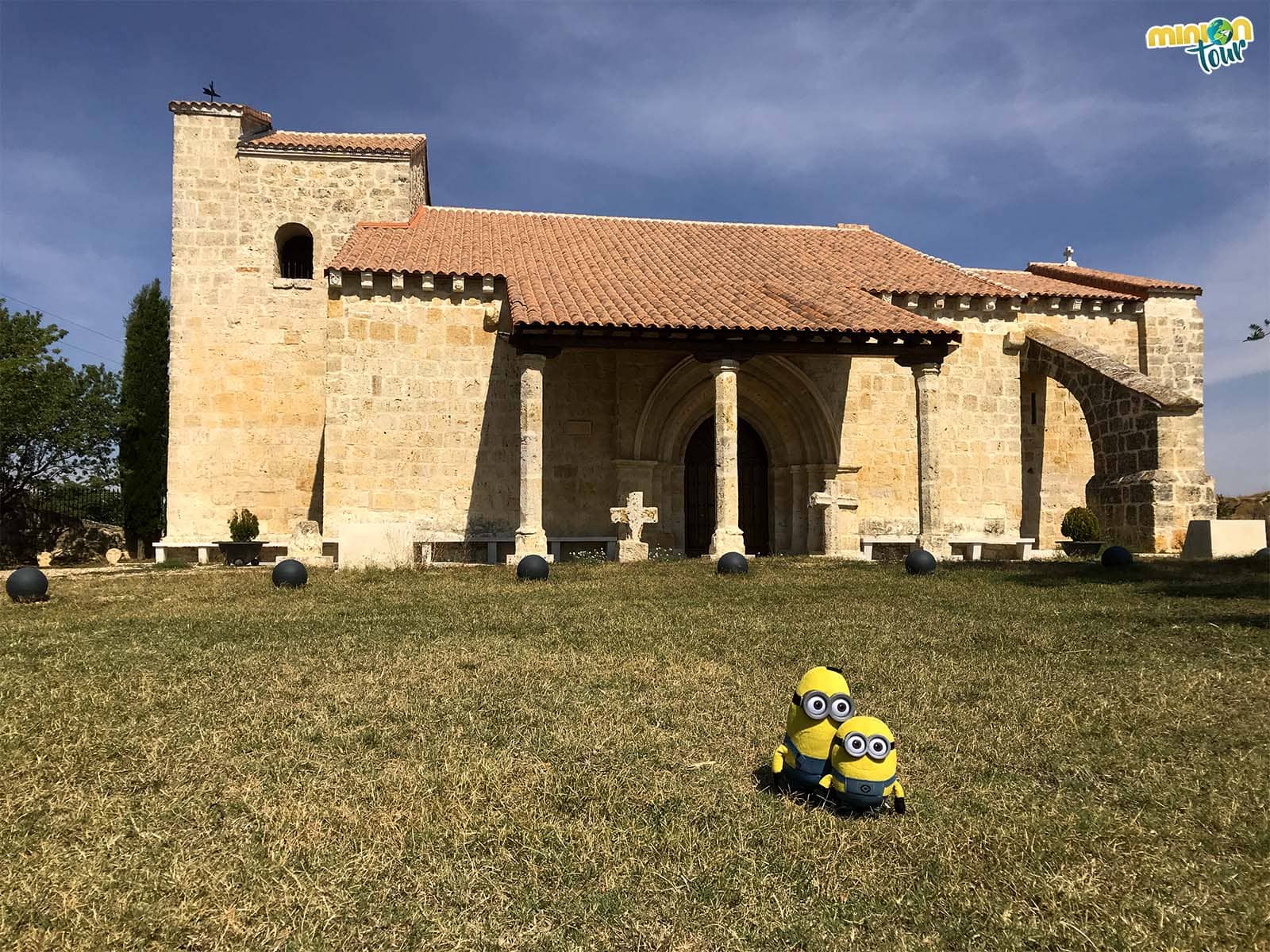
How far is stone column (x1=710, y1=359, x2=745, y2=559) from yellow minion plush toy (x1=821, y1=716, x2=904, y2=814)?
28.5ft

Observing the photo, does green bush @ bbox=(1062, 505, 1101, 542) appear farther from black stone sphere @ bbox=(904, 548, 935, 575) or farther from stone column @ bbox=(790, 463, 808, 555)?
black stone sphere @ bbox=(904, 548, 935, 575)

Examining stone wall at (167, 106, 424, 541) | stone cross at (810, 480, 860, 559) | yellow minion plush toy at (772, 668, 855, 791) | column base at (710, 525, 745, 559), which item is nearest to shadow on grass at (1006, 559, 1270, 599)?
stone cross at (810, 480, 860, 559)

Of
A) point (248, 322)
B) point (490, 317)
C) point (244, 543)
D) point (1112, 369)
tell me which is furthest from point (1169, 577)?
point (248, 322)

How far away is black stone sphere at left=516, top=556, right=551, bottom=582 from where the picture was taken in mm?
9609

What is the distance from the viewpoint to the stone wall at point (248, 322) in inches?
591

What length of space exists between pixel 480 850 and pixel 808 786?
1.36 m

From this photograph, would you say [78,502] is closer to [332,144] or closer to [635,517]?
[332,144]

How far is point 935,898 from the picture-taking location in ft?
8.36

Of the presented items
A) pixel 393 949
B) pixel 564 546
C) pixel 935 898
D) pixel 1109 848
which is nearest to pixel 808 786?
pixel 935 898

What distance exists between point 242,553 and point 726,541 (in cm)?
870

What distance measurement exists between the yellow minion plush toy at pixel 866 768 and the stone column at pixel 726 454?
8676 mm

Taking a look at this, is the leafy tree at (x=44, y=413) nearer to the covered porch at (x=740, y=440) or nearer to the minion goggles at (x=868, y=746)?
the covered porch at (x=740, y=440)

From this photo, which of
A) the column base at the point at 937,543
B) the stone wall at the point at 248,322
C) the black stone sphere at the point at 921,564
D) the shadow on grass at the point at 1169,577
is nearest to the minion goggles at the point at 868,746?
the shadow on grass at the point at 1169,577

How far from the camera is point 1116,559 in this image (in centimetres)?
1045
